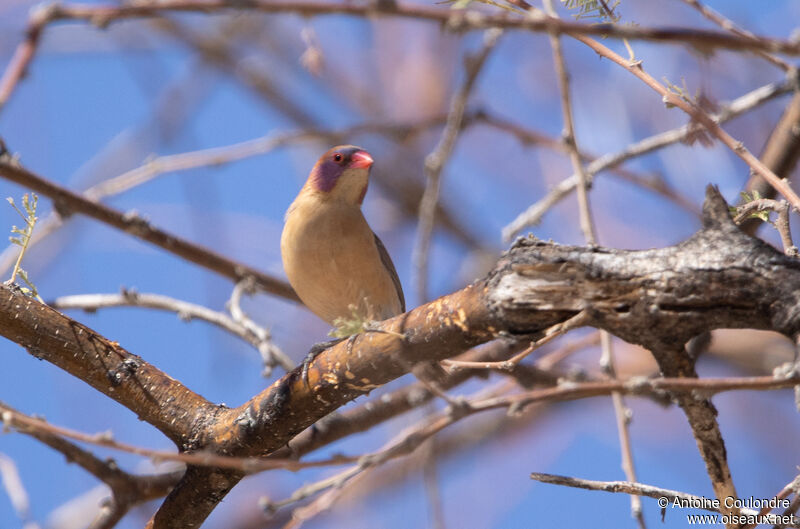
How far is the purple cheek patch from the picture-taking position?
4.45 metres

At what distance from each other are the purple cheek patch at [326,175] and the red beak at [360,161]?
0.09 meters

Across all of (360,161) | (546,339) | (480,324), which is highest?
(360,161)

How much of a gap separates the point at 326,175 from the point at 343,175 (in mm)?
102

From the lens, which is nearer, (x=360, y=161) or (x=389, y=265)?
(x=389, y=265)

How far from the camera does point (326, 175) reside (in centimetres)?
456

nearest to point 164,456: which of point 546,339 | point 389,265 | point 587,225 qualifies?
point 546,339

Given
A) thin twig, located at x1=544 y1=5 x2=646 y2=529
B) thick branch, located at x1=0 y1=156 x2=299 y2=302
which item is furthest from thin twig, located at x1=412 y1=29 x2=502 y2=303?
thick branch, located at x1=0 y1=156 x2=299 y2=302

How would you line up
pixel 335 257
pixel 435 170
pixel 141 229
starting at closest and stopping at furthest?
pixel 435 170, pixel 141 229, pixel 335 257

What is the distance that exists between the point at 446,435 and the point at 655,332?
13.9 feet

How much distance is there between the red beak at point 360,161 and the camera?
4.62 meters

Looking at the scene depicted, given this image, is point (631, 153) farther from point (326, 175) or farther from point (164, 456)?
point (164, 456)

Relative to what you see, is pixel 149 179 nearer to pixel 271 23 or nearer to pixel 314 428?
pixel 314 428

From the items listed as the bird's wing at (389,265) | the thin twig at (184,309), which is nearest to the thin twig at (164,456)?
the thin twig at (184,309)

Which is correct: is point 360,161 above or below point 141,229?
above
